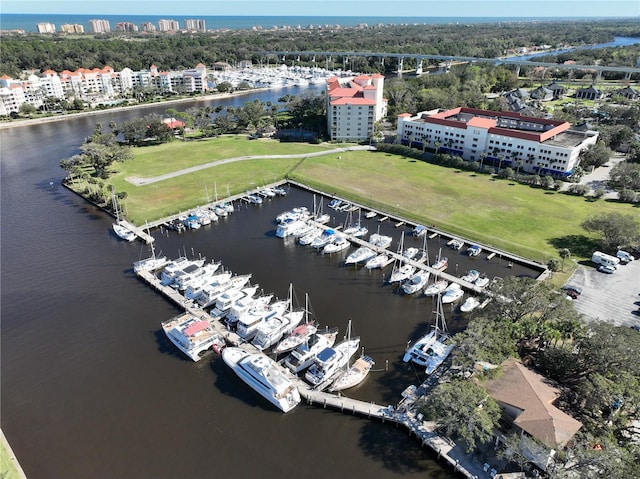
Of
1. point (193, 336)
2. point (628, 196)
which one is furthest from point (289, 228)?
point (628, 196)

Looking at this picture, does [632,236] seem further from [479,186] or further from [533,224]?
[479,186]

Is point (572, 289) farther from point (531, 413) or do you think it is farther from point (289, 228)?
point (289, 228)

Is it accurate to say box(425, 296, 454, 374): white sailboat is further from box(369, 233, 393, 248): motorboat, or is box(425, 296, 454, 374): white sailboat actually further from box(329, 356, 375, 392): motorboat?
box(369, 233, 393, 248): motorboat

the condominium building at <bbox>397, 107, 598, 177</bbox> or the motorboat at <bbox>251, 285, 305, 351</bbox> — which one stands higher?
the condominium building at <bbox>397, 107, 598, 177</bbox>

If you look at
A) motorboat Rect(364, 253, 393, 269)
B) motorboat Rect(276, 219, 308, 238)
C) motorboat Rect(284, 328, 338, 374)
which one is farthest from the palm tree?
motorboat Rect(276, 219, 308, 238)

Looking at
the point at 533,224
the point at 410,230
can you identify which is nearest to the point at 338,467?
the point at 410,230

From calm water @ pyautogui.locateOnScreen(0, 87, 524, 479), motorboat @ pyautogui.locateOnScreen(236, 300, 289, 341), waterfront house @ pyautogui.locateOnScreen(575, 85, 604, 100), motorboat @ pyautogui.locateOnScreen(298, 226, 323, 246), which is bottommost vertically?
calm water @ pyautogui.locateOnScreen(0, 87, 524, 479)

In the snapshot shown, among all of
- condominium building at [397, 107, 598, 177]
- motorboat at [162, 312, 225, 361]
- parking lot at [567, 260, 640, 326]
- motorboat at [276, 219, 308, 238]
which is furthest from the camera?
condominium building at [397, 107, 598, 177]
